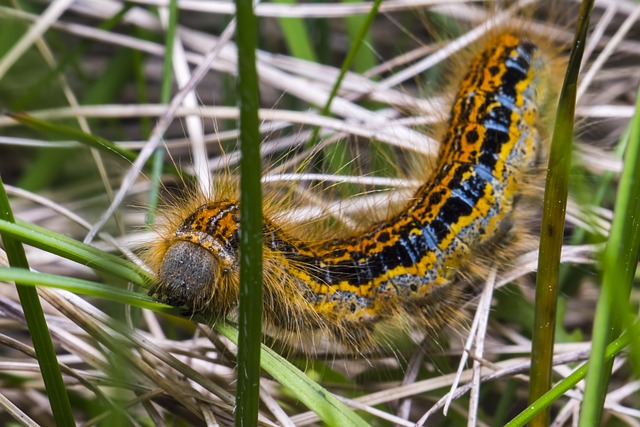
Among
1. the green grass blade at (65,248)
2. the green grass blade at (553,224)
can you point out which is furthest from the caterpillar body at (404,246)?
the green grass blade at (553,224)

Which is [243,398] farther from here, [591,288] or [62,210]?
[591,288]

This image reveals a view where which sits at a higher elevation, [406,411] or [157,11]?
[157,11]

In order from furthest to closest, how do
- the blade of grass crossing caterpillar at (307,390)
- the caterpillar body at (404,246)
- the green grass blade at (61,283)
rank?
1. the caterpillar body at (404,246)
2. the blade of grass crossing caterpillar at (307,390)
3. the green grass blade at (61,283)

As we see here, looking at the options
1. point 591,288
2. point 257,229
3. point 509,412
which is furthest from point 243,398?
point 591,288

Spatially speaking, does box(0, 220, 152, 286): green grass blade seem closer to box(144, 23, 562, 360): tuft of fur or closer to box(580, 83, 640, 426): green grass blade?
box(144, 23, 562, 360): tuft of fur

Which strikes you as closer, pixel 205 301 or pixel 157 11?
pixel 205 301

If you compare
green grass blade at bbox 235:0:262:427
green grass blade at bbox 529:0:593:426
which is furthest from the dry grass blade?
green grass blade at bbox 235:0:262:427

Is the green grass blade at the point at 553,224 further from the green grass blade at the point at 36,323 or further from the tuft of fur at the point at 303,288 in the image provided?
the green grass blade at the point at 36,323
